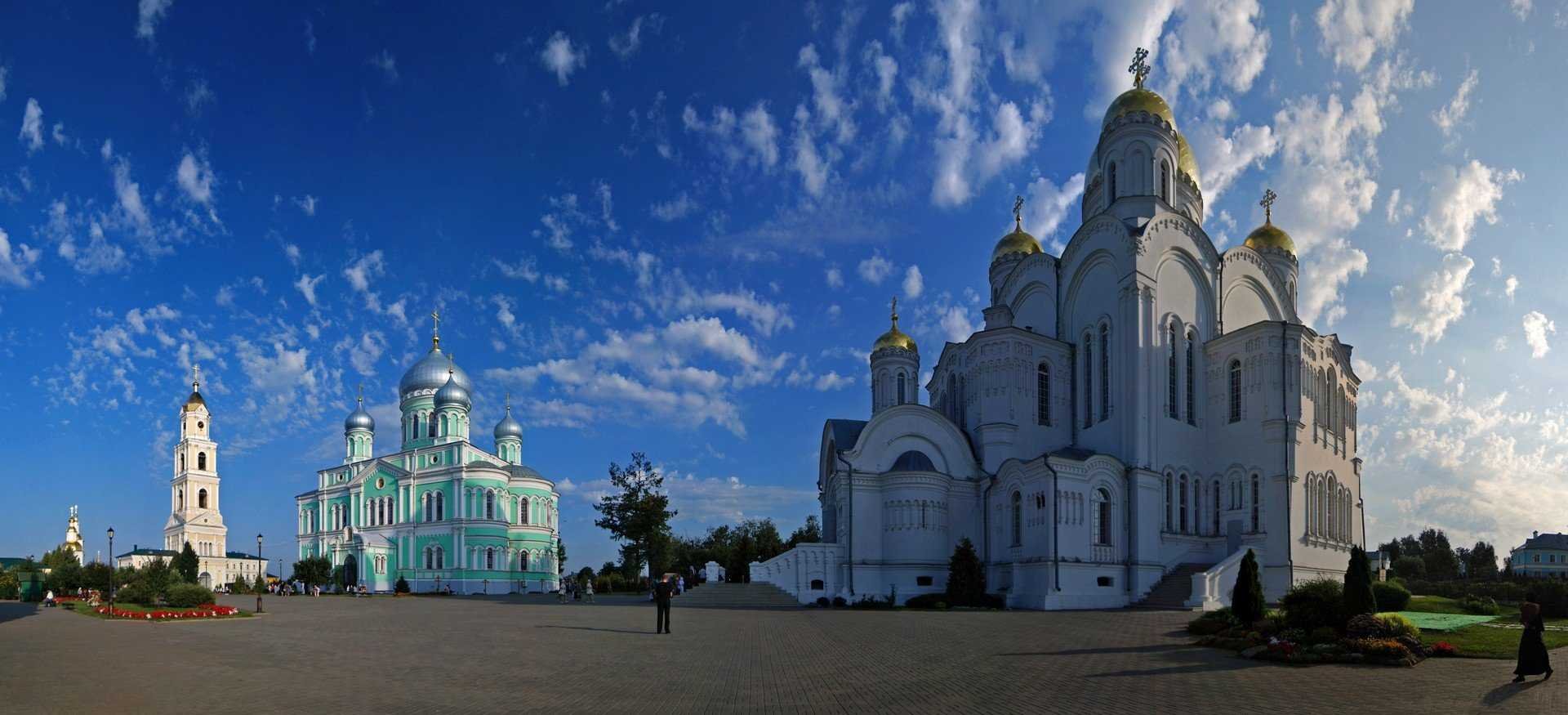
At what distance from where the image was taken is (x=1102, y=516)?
34.8 m

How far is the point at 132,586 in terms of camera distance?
39500 mm

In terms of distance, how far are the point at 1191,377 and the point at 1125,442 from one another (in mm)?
4502

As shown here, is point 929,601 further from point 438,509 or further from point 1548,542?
point 1548,542

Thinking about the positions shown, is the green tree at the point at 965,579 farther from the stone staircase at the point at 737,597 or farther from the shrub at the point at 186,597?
the shrub at the point at 186,597

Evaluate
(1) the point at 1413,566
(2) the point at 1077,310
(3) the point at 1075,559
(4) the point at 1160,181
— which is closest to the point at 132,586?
(3) the point at 1075,559

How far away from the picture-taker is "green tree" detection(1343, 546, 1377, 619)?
52.9 feet

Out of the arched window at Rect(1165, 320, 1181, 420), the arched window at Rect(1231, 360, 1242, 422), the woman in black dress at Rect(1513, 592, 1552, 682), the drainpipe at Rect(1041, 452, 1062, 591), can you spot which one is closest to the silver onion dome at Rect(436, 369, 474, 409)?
the drainpipe at Rect(1041, 452, 1062, 591)

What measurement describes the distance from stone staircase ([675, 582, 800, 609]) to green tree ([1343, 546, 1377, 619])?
71.5ft

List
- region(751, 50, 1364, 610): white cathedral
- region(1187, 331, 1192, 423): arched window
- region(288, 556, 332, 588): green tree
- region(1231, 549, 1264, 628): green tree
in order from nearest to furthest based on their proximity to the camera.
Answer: region(1231, 549, 1264, 628): green tree → region(751, 50, 1364, 610): white cathedral → region(1187, 331, 1192, 423): arched window → region(288, 556, 332, 588): green tree

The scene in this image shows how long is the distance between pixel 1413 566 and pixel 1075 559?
161 feet

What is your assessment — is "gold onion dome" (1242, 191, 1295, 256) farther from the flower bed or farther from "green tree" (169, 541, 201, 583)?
"green tree" (169, 541, 201, 583)

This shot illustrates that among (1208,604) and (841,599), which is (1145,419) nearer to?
(1208,604)

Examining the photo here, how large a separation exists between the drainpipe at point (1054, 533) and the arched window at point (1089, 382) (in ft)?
17.4

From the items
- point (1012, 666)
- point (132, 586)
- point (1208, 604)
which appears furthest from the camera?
point (132, 586)
